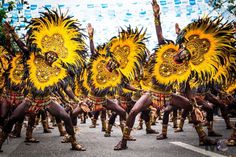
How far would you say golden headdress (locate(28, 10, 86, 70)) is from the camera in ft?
24.7

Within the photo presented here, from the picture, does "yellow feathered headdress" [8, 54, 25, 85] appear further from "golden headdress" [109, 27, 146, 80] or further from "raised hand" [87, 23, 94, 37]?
"golden headdress" [109, 27, 146, 80]

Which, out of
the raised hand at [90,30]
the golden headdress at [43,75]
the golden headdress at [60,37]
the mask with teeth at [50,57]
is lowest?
the golden headdress at [43,75]

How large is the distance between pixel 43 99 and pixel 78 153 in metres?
1.27

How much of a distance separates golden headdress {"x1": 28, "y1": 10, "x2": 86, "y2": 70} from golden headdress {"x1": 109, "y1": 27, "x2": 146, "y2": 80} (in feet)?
4.77

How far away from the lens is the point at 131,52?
9.13m

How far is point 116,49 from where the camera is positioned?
30.8ft

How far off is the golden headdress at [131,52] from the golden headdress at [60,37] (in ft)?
4.77

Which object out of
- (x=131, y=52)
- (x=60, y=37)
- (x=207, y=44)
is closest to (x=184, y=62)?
(x=207, y=44)

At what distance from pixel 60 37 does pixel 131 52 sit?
198 centimetres

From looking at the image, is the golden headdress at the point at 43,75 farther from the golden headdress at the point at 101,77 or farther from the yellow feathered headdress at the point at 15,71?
the golden headdress at the point at 101,77

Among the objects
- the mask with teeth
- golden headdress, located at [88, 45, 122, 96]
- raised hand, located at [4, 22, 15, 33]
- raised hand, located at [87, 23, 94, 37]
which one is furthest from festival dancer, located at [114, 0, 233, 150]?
raised hand, located at [4, 22, 15, 33]

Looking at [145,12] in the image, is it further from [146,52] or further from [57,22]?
[57,22]

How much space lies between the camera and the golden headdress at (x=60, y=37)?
297 inches

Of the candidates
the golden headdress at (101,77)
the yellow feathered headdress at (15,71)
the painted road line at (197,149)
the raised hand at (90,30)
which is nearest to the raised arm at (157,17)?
the painted road line at (197,149)
